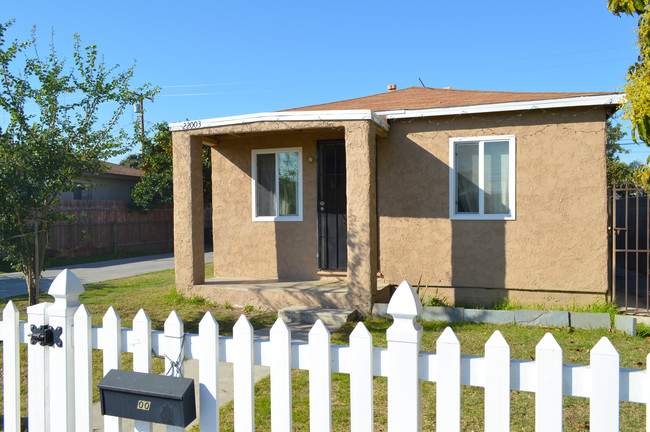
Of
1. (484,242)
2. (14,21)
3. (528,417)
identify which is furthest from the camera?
(484,242)

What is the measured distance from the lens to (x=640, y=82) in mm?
3340

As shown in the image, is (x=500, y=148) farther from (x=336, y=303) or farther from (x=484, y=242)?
(x=336, y=303)

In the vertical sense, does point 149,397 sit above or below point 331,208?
below

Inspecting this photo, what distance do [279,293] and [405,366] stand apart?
20.5 ft

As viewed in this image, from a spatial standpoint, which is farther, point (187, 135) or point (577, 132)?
point (187, 135)

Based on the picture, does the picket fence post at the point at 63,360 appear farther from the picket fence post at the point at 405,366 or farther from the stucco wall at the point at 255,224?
the stucco wall at the point at 255,224

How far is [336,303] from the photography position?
7.93 m

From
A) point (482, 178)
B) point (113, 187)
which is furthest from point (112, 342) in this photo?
point (113, 187)

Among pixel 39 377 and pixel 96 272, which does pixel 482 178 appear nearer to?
pixel 39 377

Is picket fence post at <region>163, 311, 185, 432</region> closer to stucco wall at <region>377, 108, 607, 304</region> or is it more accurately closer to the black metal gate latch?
the black metal gate latch

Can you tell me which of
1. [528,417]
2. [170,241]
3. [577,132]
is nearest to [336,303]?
[528,417]

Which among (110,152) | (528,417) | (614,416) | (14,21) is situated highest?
(14,21)

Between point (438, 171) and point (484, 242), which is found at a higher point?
point (438, 171)

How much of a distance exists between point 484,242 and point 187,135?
18.3 ft
